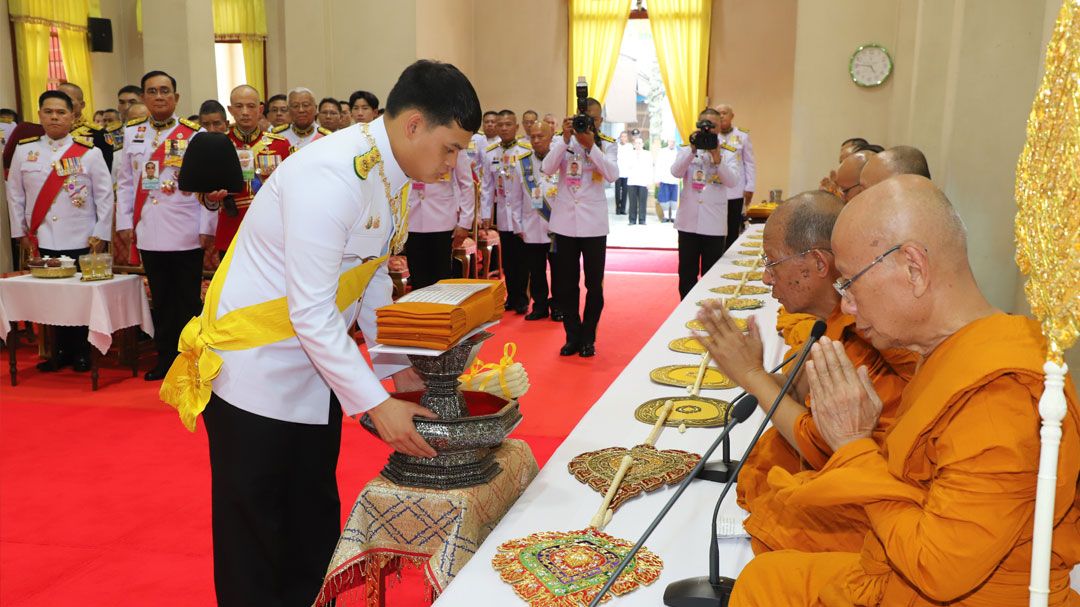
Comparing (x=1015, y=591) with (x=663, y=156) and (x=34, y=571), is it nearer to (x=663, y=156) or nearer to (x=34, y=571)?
(x=34, y=571)

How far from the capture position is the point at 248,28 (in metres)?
11.9

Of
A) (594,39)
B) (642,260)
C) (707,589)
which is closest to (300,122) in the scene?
(707,589)

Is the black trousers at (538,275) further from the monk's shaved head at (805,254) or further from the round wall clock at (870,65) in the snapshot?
the monk's shaved head at (805,254)

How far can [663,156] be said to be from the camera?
12555 mm

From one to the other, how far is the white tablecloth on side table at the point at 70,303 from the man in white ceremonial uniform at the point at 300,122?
4.76 feet

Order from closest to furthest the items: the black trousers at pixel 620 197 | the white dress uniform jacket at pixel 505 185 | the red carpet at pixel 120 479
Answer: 1. the red carpet at pixel 120 479
2. the white dress uniform jacket at pixel 505 185
3. the black trousers at pixel 620 197

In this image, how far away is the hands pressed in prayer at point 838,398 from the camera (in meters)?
1.24

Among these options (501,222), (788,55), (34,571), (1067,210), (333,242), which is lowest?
(34,571)

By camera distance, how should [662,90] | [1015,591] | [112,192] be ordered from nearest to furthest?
[1015,591] → [112,192] → [662,90]

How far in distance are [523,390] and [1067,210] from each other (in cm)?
130

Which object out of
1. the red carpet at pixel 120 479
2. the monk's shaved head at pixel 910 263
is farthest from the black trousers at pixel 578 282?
the monk's shaved head at pixel 910 263

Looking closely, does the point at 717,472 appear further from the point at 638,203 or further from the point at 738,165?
the point at 638,203

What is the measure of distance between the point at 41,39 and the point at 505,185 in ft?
19.1

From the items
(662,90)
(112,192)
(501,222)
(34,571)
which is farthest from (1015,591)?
(662,90)
